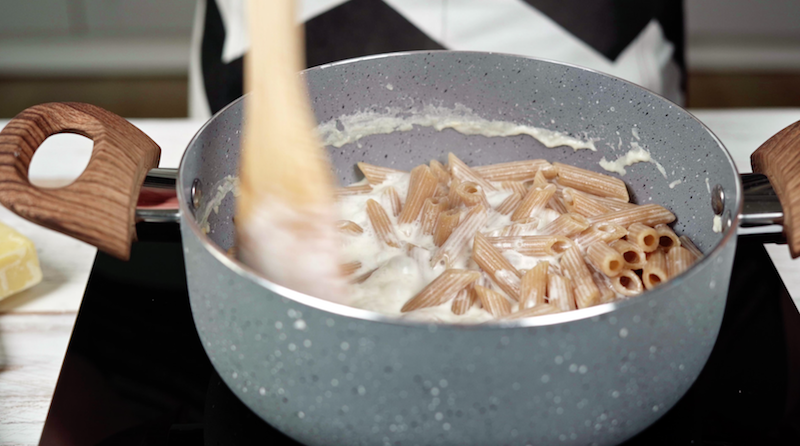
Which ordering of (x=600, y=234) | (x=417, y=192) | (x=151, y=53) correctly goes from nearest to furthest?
(x=600, y=234) → (x=417, y=192) → (x=151, y=53)

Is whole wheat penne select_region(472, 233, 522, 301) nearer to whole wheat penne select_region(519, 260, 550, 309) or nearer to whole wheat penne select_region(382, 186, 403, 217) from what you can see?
→ whole wheat penne select_region(519, 260, 550, 309)

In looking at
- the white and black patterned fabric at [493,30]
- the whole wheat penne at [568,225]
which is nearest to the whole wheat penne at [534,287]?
the whole wheat penne at [568,225]

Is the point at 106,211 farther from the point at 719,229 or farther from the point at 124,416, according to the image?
the point at 719,229

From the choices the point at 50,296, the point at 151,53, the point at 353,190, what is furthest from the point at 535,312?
the point at 151,53

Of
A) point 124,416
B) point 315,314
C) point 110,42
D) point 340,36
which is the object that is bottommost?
point 110,42

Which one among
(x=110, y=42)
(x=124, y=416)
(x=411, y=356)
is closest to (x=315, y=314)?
(x=411, y=356)

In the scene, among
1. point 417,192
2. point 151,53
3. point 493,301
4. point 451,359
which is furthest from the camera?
point 151,53

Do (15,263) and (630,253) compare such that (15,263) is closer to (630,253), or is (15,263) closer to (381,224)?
(381,224)
